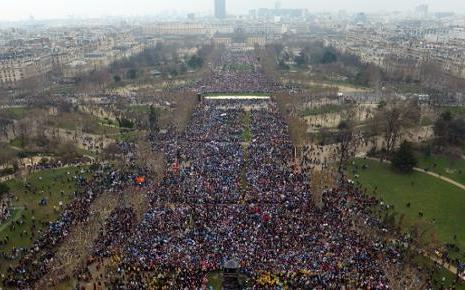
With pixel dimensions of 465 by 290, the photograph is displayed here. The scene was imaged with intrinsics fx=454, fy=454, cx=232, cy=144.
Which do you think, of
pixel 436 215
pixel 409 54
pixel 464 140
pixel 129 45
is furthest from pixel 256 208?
pixel 129 45

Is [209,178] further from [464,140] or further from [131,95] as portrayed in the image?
[131,95]

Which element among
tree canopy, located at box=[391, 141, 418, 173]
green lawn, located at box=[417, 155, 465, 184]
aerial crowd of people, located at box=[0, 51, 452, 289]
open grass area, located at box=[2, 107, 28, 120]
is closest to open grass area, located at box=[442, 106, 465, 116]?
green lawn, located at box=[417, 155, 465, 184]

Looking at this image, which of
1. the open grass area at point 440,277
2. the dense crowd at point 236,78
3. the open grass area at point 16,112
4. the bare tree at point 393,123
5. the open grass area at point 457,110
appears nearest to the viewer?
the open grass area at point 440,277

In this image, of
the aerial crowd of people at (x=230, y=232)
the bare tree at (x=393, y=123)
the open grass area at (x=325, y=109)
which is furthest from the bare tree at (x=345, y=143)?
the open grass area at (x=325, y=109)

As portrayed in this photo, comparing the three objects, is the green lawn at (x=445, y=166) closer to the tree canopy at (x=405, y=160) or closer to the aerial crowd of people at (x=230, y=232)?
the tree canopy at (x=405, y=160)

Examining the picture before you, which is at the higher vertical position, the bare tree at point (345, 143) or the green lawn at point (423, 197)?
the bare tree at point (345, 143)

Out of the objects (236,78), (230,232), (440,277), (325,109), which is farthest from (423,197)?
(236,78)
